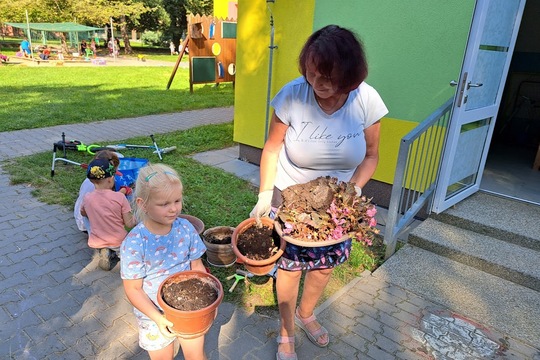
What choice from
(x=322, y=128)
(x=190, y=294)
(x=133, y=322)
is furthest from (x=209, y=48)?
(x=190, y=294)

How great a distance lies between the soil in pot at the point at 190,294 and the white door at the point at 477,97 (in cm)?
285

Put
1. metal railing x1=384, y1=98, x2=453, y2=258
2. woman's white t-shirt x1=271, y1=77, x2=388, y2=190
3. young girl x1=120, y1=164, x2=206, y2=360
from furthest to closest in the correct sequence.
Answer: metal railing x1=384, y1=98, x2=453, y2=258 → woman's white t-shirt x1=271, y1=77, x2=388, y2=190 → young girl x1=120, y1=164, x2=206, y2=360

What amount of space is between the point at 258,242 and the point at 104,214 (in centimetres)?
162

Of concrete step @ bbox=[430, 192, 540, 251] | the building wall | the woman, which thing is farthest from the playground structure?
the woman

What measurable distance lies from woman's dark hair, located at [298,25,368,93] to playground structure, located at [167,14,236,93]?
1076cm

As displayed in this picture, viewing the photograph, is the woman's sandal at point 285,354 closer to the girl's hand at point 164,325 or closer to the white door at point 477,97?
the girl's hand at point 164,325

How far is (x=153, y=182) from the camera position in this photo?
5.76 ft

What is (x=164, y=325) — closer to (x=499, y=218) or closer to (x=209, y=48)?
(x=499, y=218)

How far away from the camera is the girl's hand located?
1.68m

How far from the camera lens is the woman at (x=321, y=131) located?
5.90 feet

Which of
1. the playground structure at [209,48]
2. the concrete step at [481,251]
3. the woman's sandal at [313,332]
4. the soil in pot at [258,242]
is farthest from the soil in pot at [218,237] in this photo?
the playground structure at [209,48]

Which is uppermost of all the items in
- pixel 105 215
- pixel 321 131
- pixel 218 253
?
pixel 321 131

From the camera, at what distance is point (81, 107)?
31.6ft

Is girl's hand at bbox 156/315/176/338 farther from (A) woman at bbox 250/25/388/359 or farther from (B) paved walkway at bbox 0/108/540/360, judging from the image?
(B) paved walkway at bbox 0/108/540/360
